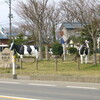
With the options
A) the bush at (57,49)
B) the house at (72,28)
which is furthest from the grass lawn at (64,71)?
the bush at (57,49)

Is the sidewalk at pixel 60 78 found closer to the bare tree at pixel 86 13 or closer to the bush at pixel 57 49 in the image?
the bare tree at pixel 86 13

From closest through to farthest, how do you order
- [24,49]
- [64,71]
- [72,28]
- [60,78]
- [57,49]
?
[60,78]
[64,71]
[24,49]
[57,49]
[72,28]

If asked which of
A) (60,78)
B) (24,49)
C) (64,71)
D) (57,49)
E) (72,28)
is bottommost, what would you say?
(60,78)

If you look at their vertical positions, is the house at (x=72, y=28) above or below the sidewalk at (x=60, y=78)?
above

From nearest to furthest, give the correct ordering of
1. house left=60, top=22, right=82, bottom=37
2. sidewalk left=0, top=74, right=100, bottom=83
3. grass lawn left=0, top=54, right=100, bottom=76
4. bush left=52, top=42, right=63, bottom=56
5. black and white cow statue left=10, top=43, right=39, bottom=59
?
sidewalk left=0, top=74, right=100, bottom=83 < grass lawn left=0, top=54, right=100, bottom=76 < house left=60, top=22, right=82, bottom=37 < black and white cow statue left=10, top=43, right=39, bottom=59 < bush left=52, top=42, right=63, bottom=56

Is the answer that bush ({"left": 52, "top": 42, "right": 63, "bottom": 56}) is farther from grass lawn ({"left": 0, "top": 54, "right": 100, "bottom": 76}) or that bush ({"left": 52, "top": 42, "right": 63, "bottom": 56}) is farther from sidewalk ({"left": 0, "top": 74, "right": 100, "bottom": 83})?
sidewalk ({"left": 0, "top": 74, "right": 100, "bottom": 83})

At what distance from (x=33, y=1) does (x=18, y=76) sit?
11893 mm

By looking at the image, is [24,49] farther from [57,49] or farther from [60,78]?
[60,78]

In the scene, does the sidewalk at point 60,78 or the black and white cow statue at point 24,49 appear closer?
the sidewalk at point 60,78

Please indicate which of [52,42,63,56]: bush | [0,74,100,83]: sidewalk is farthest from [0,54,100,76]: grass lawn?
[52,42,63,56]: bush

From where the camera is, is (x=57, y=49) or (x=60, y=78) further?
(x=57, y=49)

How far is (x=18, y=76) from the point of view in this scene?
54.7 feet

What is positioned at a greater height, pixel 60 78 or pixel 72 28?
pixel 72 28

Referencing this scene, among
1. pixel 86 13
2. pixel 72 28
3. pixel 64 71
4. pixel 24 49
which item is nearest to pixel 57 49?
pixel 24 49
